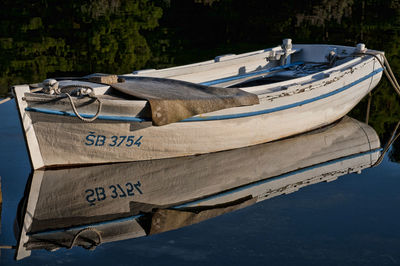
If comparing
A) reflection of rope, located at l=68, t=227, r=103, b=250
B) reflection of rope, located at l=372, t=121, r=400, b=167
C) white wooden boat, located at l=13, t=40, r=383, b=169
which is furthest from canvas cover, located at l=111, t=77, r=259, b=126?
reflection of rope, located at l=372, t=121, r=400, b=167

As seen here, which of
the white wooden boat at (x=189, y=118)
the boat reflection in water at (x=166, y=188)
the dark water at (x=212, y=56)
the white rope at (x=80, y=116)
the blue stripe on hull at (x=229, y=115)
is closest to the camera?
the dark water at (x=212, y=56)

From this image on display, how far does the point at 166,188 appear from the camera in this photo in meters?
8.75

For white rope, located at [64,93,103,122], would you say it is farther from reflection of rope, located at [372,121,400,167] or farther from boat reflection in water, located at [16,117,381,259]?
reflection of rope, located at [372,121,400,167]

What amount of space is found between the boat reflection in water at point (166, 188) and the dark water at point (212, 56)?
23cm

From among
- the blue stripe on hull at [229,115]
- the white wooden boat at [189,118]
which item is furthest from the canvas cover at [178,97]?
the blue stripe on hull at [229,115]

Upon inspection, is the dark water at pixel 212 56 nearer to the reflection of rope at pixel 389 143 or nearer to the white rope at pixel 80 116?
the reflection of rope at pixel 389 143

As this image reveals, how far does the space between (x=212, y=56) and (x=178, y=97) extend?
10690mm

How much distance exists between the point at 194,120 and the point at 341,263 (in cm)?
364

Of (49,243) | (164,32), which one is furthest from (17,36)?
(49,243)

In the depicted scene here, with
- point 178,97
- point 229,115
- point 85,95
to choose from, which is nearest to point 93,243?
point 85,95

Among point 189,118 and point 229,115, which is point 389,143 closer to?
point 229,115

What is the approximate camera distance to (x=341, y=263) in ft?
21.6

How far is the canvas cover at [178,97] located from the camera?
8906 millimetres

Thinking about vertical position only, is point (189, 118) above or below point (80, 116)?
below
